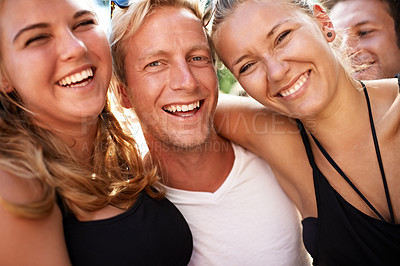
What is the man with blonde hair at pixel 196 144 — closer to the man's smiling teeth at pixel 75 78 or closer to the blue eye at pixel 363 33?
the man's smiling teeth at pixel 75 78

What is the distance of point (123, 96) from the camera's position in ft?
8.57

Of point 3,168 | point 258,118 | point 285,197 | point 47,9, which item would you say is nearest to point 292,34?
point 258,118

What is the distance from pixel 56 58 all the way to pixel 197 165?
1172 mm

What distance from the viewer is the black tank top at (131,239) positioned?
5.82 ft

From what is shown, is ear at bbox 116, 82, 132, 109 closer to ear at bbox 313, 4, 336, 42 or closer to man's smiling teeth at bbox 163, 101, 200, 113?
man's smiling teeth at bbox 163, 101, 200, 113

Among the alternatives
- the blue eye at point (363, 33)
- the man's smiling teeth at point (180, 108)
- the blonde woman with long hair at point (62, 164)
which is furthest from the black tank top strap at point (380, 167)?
the blue eye at point (363, 33)

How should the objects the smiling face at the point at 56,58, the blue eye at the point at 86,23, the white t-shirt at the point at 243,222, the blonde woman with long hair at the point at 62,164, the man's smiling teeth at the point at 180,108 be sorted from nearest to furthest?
the blonde woman with long hair at the point at 62,164, the smiling face at the point at 56,58, the blue eye at the point at 86,23, the white t-shirt at the point at 243,222, the man's smiling teeth at the point at 180,108

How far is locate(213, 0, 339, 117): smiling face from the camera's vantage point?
2.01 metres

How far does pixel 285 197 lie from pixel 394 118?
840 mm

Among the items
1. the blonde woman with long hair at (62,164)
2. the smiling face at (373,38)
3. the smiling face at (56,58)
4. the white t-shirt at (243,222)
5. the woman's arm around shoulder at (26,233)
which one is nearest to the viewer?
the woman's arm around shoulder at (26,233)

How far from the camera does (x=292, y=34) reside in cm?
203

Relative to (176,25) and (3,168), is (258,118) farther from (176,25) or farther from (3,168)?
(3,168)

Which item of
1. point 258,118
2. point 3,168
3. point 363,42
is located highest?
point 3,168

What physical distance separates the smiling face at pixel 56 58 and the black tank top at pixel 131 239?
55 centimetres
